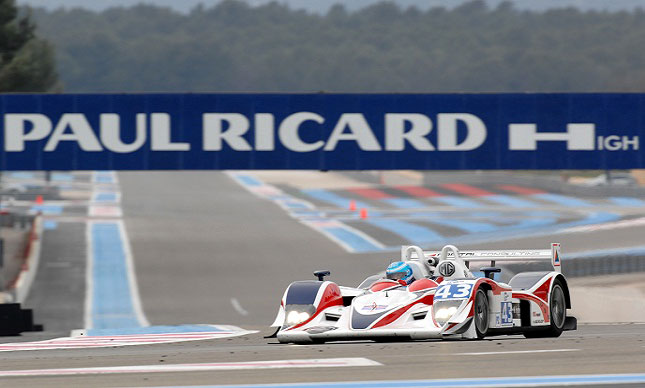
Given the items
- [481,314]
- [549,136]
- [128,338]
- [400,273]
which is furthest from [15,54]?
[481,314]

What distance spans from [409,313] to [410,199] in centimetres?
6313

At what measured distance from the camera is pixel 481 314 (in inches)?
555

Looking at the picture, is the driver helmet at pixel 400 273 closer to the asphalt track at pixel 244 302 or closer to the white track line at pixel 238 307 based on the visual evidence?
the asphalt track at pixel 244 302

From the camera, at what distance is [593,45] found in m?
170

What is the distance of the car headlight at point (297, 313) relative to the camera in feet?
46.4

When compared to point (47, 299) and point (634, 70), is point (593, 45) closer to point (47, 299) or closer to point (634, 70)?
point (634, 70)

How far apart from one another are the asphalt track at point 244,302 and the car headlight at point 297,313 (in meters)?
0.43

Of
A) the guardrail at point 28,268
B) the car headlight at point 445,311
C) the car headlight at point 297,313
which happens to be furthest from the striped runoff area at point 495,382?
the guardrail at point 28,268

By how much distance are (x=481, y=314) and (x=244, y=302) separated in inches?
861

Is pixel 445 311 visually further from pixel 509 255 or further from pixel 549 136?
pixel 549 136

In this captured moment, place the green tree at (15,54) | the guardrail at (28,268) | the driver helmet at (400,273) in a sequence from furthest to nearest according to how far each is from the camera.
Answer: the green tree at (15,54) < the guardrail at (28,268) < the driver helmet at (400,273)

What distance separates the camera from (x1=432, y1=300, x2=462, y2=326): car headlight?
13508 mm

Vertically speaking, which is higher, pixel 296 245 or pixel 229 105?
pixel 229 105

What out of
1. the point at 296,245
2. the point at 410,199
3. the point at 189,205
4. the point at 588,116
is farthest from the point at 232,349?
the point at 410,199
